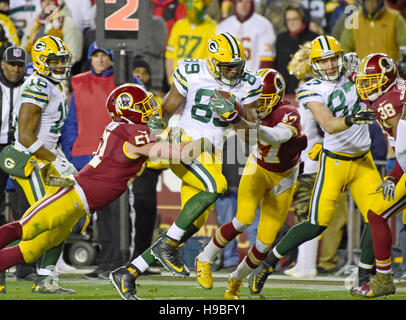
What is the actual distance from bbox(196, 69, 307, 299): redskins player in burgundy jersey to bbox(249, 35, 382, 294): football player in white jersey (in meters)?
0.18

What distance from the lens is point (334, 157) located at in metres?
8.59

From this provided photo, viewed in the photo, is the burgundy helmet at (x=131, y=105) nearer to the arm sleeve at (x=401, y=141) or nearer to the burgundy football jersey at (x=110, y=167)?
the burgundy football jersey at (x=110, y=167)

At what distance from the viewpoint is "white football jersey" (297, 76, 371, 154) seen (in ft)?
28.1

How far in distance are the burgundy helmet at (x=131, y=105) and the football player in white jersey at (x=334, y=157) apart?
4.57 ft

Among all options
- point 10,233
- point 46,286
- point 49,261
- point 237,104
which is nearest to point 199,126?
point 237,104

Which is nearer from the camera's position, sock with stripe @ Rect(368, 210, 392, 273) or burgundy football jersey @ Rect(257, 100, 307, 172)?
sock with stripe @ Rect(368, 210, 392, 273)

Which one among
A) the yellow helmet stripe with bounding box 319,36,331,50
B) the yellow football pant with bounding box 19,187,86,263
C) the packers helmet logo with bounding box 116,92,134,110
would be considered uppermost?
the yellow helmet stripe with bounding box 319,36,331,50

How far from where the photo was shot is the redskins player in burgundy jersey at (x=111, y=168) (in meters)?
7.77

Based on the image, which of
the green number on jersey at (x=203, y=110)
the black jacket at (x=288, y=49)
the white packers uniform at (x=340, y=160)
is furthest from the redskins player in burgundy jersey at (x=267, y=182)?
the black jacket at (x=288, y=49)

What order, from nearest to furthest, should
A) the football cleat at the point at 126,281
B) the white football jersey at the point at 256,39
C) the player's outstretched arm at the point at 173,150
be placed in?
1. the player's outstretched arm at the point at 173,150
2. the football cleat at the point at 126,281
3. the white football jersey at the point at 256,39

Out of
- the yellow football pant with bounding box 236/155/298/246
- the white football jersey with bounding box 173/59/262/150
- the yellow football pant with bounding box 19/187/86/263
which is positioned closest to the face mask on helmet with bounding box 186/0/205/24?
the yellow football pant with bounding box 236/155/298/246

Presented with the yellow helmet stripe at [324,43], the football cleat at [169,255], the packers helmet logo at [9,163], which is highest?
the yellow helmet stripe at [324,43]

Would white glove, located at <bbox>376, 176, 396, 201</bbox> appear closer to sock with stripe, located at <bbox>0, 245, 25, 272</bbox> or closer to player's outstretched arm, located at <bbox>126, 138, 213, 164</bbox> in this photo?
player's outstretched arm, located at <bbox>126, 138, 213, 164</bbox>

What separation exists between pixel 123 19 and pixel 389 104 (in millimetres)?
2561
